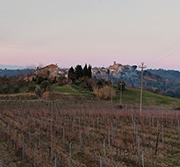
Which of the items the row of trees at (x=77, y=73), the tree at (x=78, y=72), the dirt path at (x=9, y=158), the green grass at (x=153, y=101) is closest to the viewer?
the dirt path at (x=9, y=158)

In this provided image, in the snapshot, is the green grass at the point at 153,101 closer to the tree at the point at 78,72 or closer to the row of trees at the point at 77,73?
the row of trees at the point at 77,73

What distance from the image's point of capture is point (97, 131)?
1354 cm

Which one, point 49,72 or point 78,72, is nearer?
point 49,72

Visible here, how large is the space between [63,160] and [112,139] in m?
3.85

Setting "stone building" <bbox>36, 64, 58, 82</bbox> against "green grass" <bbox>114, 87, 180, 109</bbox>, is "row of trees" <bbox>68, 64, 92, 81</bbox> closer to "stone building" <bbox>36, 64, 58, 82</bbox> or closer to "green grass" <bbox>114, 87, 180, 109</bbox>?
"stone building" <bbox>36, 64, 58, 82</bbox>

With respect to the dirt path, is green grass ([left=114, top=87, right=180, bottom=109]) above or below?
below

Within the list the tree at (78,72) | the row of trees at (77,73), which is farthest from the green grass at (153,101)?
the tree at (78,72)

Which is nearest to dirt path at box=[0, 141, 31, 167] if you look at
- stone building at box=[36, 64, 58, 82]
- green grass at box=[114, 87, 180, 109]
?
green grass at box=[114, 87, 180, 109]

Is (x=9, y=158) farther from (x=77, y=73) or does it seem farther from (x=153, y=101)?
(x=77, y=73)

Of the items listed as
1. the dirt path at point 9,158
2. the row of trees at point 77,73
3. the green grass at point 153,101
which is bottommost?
the green grass at point 153,101

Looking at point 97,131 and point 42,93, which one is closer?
point 97,131

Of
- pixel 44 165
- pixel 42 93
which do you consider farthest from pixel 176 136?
pixel 42 93

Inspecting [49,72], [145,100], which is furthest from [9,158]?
[49,72]

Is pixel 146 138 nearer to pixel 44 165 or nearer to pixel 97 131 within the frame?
pixel 97 131
